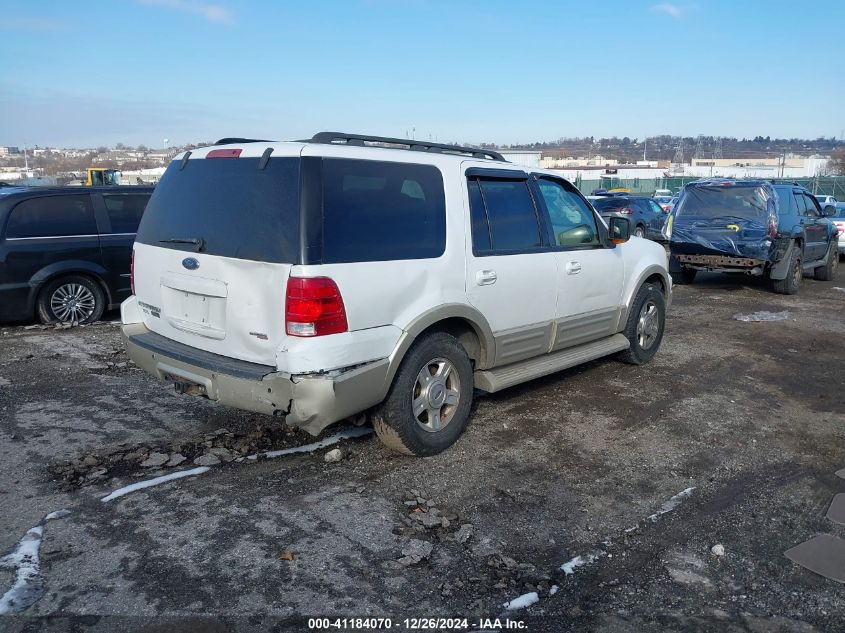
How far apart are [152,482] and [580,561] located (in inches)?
102

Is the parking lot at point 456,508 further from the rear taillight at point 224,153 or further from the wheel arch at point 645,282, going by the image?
the rear taillight at point 224,153

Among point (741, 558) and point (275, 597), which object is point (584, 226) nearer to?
point (741, 558)

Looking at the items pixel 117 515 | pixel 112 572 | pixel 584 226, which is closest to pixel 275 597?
pixel 112 572

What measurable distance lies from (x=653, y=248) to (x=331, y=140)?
392 centimetres

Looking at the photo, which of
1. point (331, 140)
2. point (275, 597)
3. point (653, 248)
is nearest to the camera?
point (275, 597)

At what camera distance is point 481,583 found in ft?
10.7

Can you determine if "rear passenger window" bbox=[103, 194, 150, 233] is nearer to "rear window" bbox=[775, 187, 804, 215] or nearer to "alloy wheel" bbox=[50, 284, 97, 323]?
"alloy wheel" bbox=[50, 284, 97, 323]

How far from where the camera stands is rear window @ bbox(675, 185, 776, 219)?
11625 millimetres

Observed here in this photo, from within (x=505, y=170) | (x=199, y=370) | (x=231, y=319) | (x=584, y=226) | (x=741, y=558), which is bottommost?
(x=741, y=558)

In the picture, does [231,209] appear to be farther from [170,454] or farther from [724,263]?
[724,263]

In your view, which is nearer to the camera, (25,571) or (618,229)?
(25,571)

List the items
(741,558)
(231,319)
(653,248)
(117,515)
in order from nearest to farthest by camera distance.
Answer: (741,558)
(117,515)
(231,319)
(653,248)

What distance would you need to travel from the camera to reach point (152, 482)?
4270 millimetres

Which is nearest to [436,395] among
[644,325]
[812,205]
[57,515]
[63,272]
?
[57,515]
